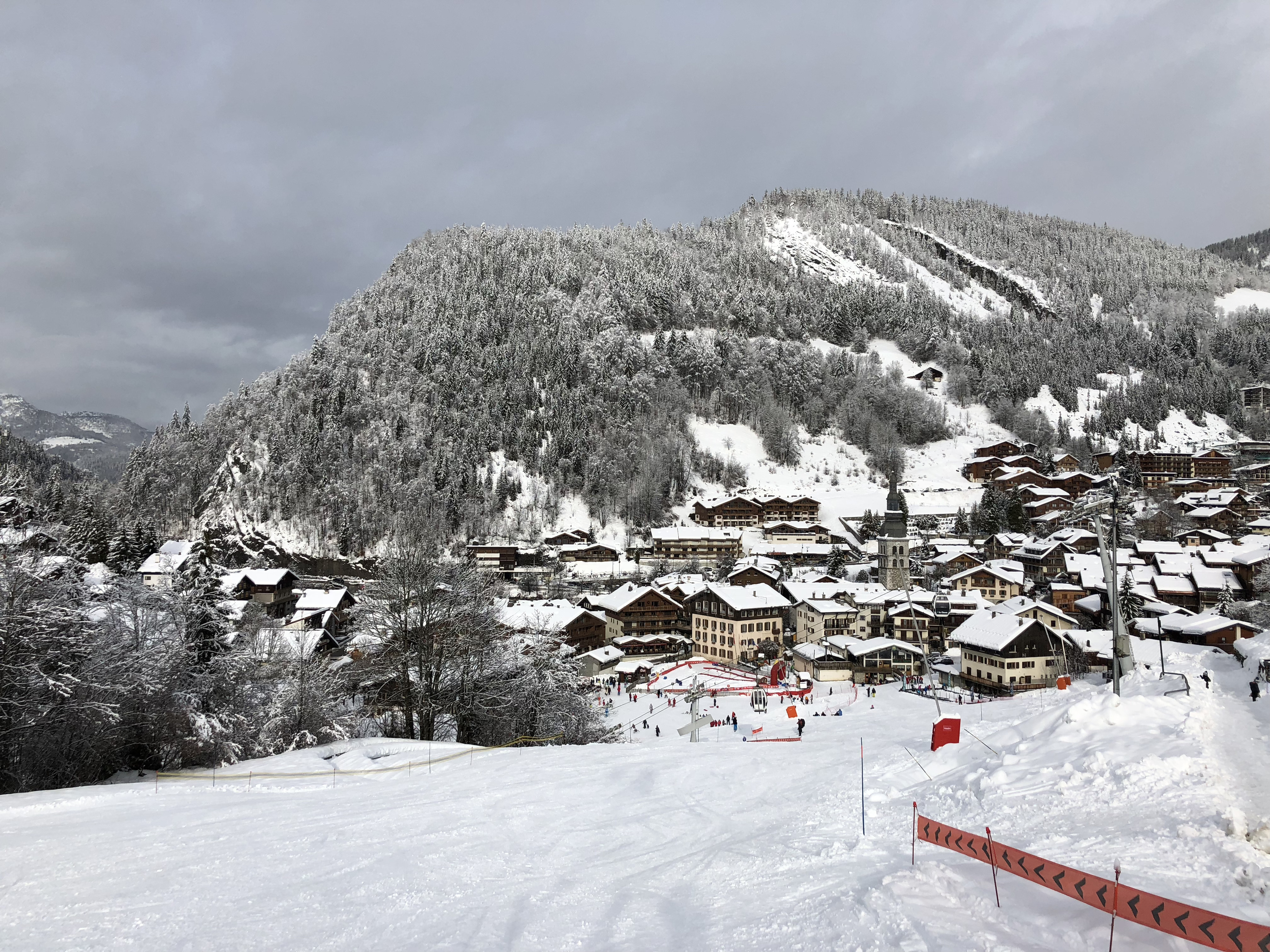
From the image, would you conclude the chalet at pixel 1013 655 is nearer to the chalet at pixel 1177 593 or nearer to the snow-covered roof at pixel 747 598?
the snow-covered roof at pixel 747 598

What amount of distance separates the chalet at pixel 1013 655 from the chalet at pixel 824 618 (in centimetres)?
1252

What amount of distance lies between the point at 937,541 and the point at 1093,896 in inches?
3214

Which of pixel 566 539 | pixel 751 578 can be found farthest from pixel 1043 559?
pixel 566 539

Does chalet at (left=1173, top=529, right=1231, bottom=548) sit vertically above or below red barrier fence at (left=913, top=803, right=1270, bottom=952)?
above

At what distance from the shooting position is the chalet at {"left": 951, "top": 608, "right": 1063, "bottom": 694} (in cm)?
4212

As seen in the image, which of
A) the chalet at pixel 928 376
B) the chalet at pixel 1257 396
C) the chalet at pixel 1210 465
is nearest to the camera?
the chalet at pixel 1210 465

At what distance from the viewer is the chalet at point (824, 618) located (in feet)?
185

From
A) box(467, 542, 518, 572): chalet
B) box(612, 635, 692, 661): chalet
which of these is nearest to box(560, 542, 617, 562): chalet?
box(467, 542, 518, 572): chalet

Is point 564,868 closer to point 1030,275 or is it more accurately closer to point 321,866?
point 321,866

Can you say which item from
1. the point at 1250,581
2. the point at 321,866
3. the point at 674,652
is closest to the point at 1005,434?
the point at 1250,581

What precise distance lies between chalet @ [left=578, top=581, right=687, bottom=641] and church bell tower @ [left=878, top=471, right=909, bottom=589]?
2276cm

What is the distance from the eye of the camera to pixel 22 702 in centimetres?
1398

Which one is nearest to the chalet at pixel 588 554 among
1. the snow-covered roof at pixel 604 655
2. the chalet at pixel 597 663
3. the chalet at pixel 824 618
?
the snow-covered roof at pixel 604 655

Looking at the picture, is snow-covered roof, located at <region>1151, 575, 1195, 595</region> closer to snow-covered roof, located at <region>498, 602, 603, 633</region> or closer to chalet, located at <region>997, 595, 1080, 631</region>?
chalet, located at <region>997, 595, 1080, 631</region>
